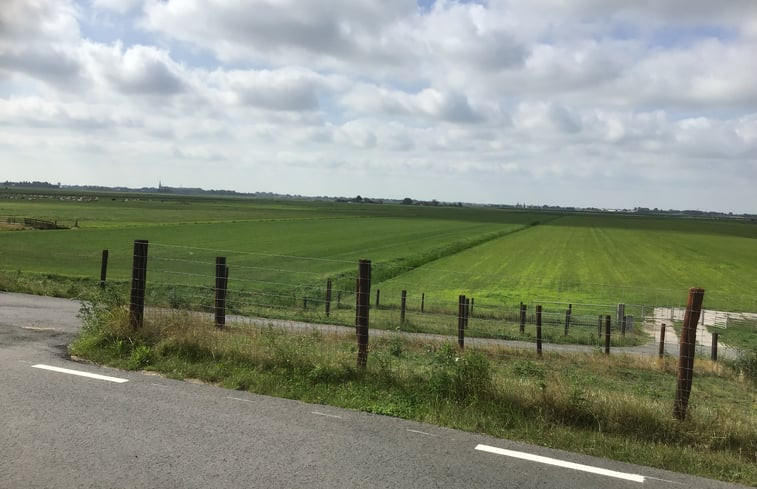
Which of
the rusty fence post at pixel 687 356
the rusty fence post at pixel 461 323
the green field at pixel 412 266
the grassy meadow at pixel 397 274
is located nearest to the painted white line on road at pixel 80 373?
the grassy meadow at pixel 397 274

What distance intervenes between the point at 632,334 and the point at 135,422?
2335cm

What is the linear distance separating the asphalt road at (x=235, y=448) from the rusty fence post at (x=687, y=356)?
141 centimetres

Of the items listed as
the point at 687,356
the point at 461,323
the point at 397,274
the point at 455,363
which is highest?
the point at 687,356

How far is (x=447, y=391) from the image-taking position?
275 inches

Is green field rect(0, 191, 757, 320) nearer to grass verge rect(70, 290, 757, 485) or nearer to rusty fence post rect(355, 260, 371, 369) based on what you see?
grass verge rect(70, 290, 757, 485)

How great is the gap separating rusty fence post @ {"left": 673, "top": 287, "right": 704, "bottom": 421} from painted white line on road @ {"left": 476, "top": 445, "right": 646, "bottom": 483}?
5.49 ft

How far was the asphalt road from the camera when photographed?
4797mm

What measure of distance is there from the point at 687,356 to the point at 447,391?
2.92m

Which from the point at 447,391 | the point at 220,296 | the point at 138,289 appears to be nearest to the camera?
the point at 447,391

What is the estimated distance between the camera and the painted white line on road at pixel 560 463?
5191 millimetres

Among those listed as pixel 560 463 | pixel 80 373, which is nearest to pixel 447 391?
pixel 560 463

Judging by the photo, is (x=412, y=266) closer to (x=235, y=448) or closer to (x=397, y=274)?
(x=397, y=274)

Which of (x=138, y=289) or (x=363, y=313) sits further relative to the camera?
(x=138, y=289)

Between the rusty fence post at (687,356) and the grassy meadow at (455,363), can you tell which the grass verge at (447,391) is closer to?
the grassy meadow at (455,363)
